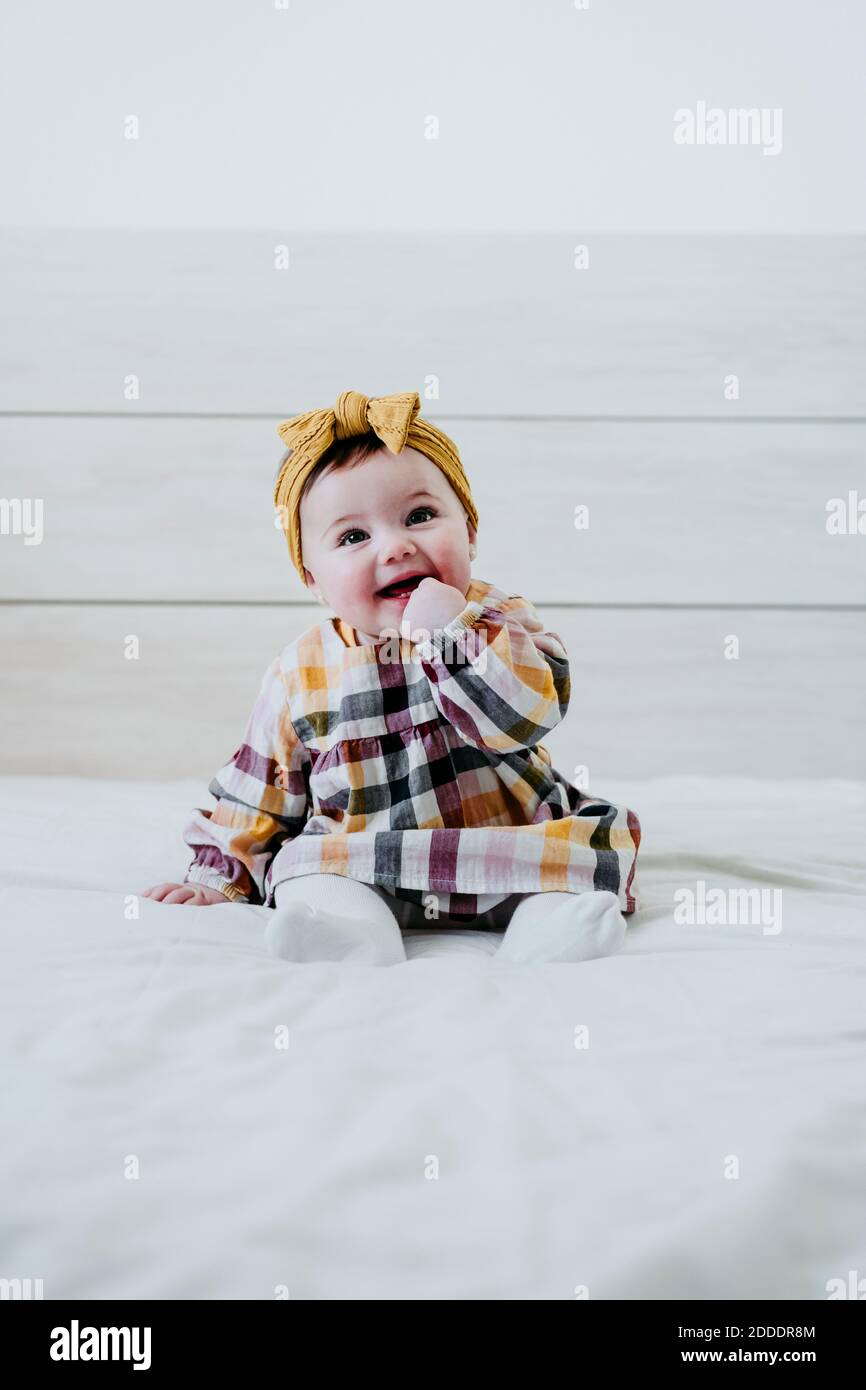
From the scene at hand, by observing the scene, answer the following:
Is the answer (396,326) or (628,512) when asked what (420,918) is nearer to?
(628,512)

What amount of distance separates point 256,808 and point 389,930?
0.85ft

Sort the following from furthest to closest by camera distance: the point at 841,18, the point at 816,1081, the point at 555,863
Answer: the point at 841,18
the point at 555,863
the point at 816,1081

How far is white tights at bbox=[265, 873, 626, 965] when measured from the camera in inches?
32.0

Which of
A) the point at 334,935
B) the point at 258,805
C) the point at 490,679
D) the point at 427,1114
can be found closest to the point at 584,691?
the point at 258,805

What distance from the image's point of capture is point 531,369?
2104 mm

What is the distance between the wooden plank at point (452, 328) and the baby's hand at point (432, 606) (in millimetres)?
1276

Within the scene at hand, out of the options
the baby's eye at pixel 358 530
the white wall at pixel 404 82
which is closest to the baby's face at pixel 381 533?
the baby's eye at pixel 358 530

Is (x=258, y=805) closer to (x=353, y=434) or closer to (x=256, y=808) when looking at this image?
(x=256, y=808)

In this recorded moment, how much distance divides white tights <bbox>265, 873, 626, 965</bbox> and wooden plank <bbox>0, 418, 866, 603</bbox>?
1256 millimetres

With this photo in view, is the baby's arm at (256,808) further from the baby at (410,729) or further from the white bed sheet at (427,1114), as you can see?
the white bed sheet at (427,1114)

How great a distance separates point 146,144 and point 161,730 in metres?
1.08

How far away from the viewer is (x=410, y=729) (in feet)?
3.24
